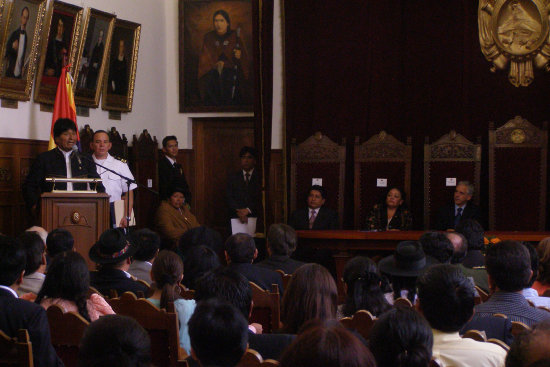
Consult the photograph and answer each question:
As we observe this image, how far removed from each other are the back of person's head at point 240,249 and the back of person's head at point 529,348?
2896 mm

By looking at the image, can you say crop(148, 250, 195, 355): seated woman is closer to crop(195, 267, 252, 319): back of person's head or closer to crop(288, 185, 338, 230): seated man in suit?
crop(195, 267, 252, 319): back of person's head

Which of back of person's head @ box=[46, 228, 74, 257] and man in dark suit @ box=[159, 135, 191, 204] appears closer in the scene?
back of person's head @ box=[46, 228, 74, 257]

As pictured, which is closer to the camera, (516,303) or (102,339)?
(102,339)

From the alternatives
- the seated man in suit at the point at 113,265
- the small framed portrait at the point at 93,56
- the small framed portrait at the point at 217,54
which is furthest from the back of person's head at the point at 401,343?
the small framed portrait at the point at 217,54

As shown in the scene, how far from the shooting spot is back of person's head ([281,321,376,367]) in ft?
4.69

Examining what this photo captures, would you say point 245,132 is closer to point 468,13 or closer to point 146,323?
point 468,13

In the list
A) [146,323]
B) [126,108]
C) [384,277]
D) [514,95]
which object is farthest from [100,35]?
[146,323]

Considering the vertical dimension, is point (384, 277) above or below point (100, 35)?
below

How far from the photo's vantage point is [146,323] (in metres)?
3.14

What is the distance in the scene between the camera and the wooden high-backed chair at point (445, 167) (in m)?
9.04

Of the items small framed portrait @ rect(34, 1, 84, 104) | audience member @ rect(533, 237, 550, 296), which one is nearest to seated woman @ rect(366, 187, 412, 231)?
small framed portrait @ rect(34, 1, 84, 104)

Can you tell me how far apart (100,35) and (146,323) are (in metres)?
6.36

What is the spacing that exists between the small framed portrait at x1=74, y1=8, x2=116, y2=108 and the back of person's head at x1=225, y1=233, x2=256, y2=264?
4598mm

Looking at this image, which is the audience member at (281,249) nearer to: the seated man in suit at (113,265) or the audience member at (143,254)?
the audience member at (143,254)
